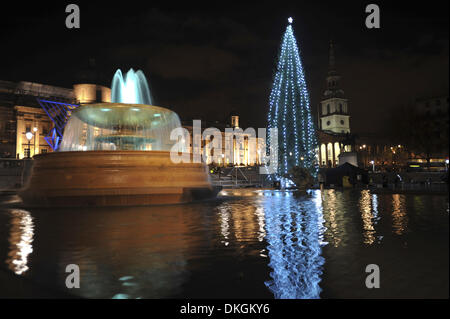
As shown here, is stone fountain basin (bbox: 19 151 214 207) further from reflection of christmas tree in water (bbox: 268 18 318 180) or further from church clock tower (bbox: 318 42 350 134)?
church clock tower (bbox: 318 42 350 134)

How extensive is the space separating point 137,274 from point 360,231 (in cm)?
423

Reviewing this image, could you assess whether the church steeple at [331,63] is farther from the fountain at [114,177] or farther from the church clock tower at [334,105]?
the fountain at [114,177]

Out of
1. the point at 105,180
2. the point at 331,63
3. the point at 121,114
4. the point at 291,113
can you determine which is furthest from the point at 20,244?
the point at 331,63

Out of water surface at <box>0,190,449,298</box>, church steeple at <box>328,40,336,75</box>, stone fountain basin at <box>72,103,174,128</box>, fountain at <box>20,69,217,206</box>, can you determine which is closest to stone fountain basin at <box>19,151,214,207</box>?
fountain at <box>20,69,217,206</box>

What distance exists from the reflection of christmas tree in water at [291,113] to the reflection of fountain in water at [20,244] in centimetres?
2440

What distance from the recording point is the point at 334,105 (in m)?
110

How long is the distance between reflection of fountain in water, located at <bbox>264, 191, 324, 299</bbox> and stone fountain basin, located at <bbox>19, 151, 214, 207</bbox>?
17.4ft

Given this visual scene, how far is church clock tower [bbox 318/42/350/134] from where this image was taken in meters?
110

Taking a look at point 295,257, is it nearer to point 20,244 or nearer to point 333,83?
point 20,244

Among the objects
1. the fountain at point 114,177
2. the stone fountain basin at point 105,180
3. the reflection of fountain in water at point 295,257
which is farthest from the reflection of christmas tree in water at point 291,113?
the reflection of fountain in water at point 295,257

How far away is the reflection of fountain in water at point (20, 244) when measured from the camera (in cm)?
431

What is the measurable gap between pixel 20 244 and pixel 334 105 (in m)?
111
